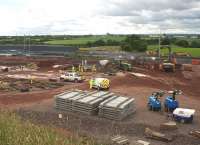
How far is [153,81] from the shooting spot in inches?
1901

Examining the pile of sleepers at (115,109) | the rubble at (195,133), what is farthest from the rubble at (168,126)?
the pile of sleepers at (115,109)

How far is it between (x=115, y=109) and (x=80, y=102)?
2801mm

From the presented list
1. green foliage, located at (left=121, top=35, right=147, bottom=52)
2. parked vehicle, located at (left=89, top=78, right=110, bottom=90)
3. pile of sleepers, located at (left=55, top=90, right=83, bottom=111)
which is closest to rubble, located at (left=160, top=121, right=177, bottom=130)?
pile of sleepers, located at (left=55, top=90, right=83, bottom=111)

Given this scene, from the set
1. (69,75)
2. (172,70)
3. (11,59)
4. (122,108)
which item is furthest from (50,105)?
(11,59)

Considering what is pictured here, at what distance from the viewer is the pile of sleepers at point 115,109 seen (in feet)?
83.7

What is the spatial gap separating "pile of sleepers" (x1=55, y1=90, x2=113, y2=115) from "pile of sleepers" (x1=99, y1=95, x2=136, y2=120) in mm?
754

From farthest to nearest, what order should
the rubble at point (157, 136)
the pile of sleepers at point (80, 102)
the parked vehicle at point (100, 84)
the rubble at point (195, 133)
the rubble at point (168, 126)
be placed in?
the parked vehicle at point (100, 84) < the pile of sleepers at point (80, 102) < the rubble at point (168, 126) < the rubble at point (195, 133) < the rubble at point (157, 136)

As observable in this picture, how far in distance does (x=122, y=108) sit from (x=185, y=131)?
433 centimetres

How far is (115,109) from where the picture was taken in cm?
2558

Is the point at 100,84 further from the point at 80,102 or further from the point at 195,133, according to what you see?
the point at 195,133

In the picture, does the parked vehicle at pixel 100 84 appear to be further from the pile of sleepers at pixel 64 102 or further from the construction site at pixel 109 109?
the pile of sleepers at pixel 64 102

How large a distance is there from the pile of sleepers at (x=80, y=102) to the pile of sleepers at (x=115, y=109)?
75 centimetres

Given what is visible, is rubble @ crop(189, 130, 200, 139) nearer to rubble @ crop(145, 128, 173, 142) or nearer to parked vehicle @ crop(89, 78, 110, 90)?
rubble @ crop(145, 128, 173, 142)

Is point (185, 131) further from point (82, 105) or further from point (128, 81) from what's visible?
point (128, 81)
